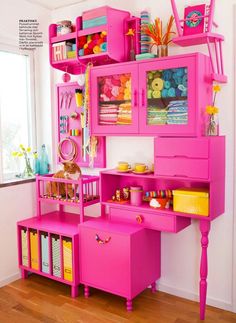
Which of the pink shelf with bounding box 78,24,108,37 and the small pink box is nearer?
the pink shelf with bounding box 78,24,108,37

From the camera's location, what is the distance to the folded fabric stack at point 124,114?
2582mm

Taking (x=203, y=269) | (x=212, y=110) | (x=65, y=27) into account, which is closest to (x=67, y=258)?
(x=203, y=269)

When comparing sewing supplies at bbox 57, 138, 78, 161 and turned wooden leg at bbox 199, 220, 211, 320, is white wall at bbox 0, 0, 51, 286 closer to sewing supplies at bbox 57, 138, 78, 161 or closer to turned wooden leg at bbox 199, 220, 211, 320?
sewing supplies at bbox 57, 138, 78, 161

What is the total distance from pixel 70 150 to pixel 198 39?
1.50 meters

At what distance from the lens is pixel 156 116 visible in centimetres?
244

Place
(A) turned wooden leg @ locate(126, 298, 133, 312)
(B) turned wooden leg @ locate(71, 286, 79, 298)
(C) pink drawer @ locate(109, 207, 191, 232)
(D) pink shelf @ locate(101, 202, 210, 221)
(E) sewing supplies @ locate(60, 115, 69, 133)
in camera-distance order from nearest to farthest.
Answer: (D) pink shelf @ locate(101, 202, 210, 221) < (C) pink drawer @ locate(109, 207, 191, 232) < (A) turned wooden leg @ locate(126, 298, 133, 312) < (B) turned wooden leg @ locate(71, 286, 79, 298) < (E) sewing supplies @ locate(60, 115, 69, 133)

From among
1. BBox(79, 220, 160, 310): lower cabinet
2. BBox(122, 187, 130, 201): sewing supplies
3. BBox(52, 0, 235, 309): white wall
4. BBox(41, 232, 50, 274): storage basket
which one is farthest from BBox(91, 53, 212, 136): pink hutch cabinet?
BBox(41, 232, 50, 274): storage basket

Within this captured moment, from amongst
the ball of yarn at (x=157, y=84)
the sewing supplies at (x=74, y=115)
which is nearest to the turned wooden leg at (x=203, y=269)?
the ball of yarn at (x=157, y=84)

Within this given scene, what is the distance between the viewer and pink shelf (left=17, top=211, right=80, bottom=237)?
9.36ft

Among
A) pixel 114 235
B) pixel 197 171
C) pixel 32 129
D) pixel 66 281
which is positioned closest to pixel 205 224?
pixel 197 171

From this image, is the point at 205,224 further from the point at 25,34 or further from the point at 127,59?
the point at 25,34

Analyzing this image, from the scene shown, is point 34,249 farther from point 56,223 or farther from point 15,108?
point 15,108

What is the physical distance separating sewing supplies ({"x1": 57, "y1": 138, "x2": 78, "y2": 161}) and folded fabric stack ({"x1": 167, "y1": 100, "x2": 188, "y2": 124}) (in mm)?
1102

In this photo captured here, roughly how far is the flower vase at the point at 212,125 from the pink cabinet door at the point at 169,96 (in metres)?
0.13
